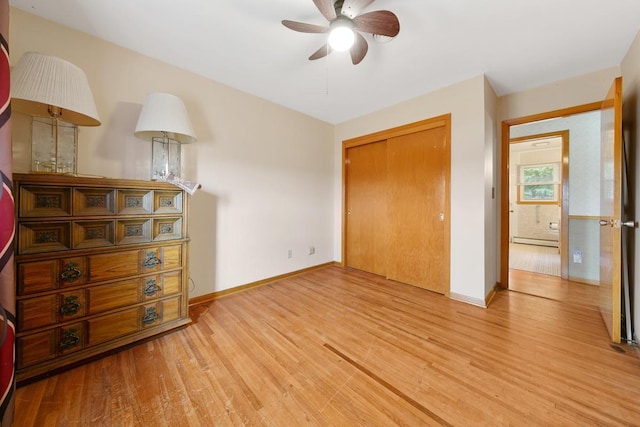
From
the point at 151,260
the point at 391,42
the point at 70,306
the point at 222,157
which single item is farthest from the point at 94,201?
the point at 391,42

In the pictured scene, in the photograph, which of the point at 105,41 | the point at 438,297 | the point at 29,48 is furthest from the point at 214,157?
the point at 438,297

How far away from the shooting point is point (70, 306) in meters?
1.45

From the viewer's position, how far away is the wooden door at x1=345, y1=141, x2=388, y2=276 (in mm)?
3414

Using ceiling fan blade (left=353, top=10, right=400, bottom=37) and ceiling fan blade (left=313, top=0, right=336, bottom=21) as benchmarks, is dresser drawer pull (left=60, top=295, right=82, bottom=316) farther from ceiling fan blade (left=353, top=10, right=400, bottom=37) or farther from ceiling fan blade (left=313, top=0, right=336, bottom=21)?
ceiling fan blade (left=353, top=10, right=400, bottom=37)

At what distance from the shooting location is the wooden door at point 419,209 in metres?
2.74

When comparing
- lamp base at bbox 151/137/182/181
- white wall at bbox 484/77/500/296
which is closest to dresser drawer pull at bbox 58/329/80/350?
lamp base at bbox 151/137/182/181

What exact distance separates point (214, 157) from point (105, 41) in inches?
48.1

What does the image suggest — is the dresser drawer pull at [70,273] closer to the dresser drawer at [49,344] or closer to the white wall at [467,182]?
the dresser drawer at [49,344]

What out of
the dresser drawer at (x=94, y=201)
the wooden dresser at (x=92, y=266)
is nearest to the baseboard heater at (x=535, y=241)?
the wooden dresser at (x=92, y=266)

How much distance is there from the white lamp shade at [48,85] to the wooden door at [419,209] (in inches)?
122

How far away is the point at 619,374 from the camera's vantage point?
56.1 inches

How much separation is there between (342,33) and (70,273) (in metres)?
2.38

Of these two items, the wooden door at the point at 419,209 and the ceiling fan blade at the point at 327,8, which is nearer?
the ceiling fan blade at the point at 327,8

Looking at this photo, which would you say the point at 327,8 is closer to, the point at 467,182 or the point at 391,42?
the point at 391,42
